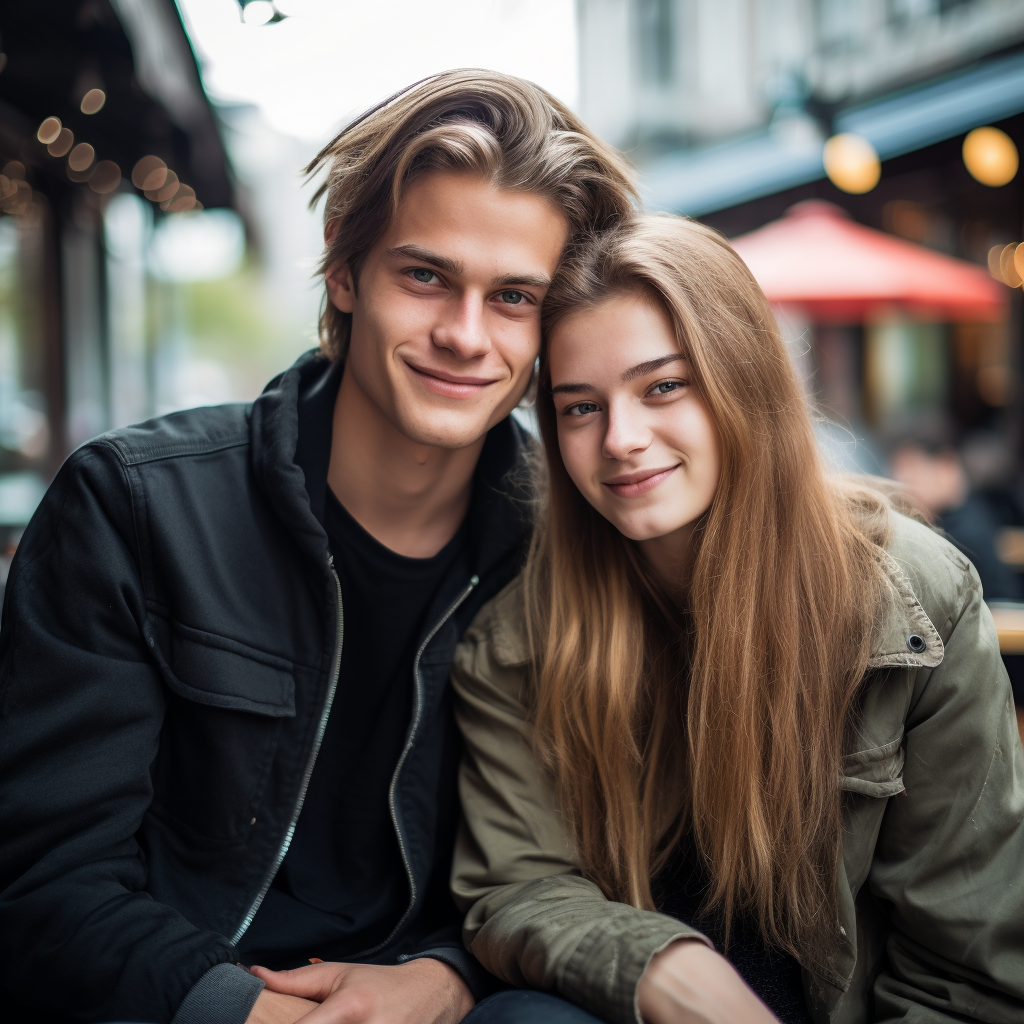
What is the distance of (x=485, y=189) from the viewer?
1892mm

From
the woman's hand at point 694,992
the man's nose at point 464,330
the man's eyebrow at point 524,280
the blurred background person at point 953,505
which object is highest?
the man's eyebrow at point 524,280

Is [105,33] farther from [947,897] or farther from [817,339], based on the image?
[817,339]

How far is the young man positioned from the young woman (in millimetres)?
153

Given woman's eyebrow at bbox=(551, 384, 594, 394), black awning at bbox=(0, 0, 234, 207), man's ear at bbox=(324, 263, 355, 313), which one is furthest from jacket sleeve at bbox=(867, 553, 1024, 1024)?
black awning at bbox=(0, 0, 234, 207)

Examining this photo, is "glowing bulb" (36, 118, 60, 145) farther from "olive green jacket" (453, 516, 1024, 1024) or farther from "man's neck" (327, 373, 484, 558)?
"olive green jacket" (453, 516, 1024, 1024)

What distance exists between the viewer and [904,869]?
167 centimetres

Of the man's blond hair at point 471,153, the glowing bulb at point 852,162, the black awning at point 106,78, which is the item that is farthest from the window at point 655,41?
the man's blond hair at point 471,153

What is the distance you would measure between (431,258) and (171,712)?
1032 millimetres

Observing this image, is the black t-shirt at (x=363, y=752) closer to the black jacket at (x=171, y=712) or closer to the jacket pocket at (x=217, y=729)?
the black jacket at (x=171, y=712)

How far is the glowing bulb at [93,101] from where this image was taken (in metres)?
4.31

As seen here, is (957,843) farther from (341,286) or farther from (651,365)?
(341,286)

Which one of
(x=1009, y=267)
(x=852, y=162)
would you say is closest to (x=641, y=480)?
(x=852, y=162)

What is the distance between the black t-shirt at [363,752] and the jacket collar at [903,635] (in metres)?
0.91

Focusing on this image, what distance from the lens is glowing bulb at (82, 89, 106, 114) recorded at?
4312 millimetres
